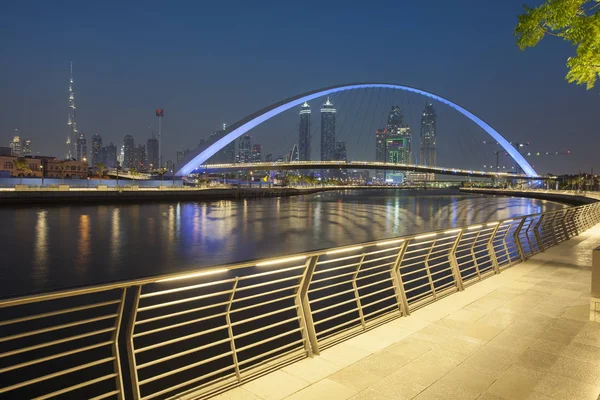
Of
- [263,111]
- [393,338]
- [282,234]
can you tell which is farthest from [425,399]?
[263,111]

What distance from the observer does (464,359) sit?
526cm

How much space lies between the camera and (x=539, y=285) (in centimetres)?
941

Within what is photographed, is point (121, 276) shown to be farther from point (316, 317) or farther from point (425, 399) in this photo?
point (425, 399)

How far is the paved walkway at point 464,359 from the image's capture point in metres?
4.41

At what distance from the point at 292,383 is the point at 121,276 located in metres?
15.1

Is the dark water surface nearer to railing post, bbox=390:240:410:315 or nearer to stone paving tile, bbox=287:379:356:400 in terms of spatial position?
railing post, bbox=390:240:410:315

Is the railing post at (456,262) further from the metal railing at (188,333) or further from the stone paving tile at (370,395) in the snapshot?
the stone paving tile at (370,395)

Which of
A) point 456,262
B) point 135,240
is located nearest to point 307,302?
point 456,262

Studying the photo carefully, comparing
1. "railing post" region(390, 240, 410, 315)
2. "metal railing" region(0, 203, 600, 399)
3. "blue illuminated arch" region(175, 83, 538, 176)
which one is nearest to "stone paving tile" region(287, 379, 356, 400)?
"metal railing" region(0, 203, 600, 399)

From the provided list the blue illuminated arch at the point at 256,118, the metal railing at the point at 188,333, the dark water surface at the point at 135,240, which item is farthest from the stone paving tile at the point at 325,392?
the blue illuminated arch at the point at 256,118

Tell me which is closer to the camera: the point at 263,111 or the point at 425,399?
the point at 425,399

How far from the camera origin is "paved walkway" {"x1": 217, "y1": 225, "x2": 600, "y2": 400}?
4.41 m

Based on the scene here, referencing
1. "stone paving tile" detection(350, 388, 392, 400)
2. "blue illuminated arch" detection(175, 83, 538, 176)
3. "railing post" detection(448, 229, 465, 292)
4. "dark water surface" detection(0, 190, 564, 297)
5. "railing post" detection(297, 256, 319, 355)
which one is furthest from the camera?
"blue illuminated arch" detection(175, 83, 538, 176)

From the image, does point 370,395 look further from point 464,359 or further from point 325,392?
point 464,359
